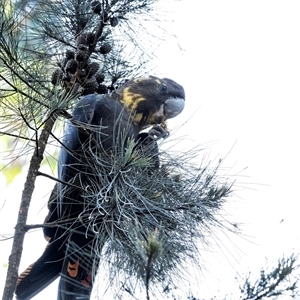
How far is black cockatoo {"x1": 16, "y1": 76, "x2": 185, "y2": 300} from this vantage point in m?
2.74

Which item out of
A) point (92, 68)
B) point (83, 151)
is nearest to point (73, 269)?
point (83, 151)

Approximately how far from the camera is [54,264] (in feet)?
9.96

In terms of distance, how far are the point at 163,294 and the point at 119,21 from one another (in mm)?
1225

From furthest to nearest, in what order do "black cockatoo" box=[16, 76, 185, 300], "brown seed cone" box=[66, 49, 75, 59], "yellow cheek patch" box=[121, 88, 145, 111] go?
"yellow cheek patch" box=[121, 88, 145, 111] < "brown seed cone" box=[66, 49, 75, 59] < "black cockatoo" box=[16, 76, 185, 300]

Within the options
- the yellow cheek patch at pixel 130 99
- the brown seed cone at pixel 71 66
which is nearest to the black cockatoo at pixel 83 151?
the yellow cheek patch at pixel 130 99

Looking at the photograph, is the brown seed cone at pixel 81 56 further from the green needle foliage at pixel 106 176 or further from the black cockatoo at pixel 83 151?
the black cockatoo at pixel 83 151

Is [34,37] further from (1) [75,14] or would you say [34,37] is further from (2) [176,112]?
(2) [176,112]

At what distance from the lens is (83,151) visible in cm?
280

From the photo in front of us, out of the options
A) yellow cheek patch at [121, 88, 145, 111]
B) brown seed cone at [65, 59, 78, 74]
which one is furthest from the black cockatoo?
brown seed cone at [65, 59, 78, 74]

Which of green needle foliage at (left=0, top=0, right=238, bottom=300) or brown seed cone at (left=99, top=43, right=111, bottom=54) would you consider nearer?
green needle foliage at (left=0, top=0, right=238, bottom=300)

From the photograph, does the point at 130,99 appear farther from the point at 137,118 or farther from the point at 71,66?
the point at 71,66

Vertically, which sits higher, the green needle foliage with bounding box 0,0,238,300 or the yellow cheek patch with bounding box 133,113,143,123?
the yellow cheek patch with bounding box 133,113,143,123

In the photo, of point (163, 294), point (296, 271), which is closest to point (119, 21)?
point (163, 294)

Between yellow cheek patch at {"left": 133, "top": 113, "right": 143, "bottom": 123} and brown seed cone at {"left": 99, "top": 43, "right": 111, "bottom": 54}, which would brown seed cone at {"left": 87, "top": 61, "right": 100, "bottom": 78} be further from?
yellow cheek patch at {"left": 133, "top": 113, "right": 143, "bottom": 123}
